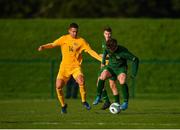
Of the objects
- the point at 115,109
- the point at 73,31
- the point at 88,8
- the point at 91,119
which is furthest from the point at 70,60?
the point at 88,8

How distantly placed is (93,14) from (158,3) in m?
4.86

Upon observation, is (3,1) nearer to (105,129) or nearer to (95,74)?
(95,74)

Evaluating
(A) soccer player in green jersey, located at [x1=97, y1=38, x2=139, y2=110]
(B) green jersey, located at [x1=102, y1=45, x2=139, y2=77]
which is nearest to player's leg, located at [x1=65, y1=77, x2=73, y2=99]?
(A) soccer player in green jersey, located at [x1=97, y1=38, x2=139, y2=110]

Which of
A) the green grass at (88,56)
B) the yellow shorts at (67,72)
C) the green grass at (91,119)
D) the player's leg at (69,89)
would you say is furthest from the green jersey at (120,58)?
the player's leg at (69,89)

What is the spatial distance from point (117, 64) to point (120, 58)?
6.9 inches

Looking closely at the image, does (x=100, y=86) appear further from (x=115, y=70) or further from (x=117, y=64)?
(x=117, y=64)

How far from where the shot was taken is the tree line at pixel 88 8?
53.7m

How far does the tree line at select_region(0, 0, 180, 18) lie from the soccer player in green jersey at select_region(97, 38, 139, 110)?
3119 centimetres

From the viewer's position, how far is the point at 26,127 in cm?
1772

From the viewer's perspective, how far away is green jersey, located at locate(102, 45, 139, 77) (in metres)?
21.7

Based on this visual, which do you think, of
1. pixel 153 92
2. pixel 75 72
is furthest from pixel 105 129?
pixel 153 92

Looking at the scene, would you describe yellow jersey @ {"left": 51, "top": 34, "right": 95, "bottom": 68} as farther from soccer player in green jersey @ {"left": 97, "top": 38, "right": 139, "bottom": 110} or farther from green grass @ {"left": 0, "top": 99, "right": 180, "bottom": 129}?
green grass @ {"left": 0, "top": 99, "right": 180, "bottom": 129}

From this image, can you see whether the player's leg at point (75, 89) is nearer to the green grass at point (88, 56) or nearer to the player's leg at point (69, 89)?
the player's leg at point (69, 89)

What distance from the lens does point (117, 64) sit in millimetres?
22016
